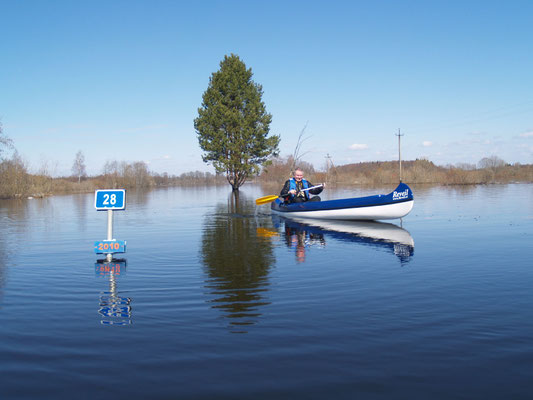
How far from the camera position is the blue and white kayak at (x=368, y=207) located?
14.7 m

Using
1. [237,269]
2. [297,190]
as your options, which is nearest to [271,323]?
[237,269]

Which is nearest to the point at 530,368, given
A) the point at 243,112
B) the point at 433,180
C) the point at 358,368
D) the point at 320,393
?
the point at 358,368

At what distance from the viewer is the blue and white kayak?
1469cm

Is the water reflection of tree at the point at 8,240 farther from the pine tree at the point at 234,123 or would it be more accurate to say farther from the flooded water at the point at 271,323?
the pine tree at the point at 234,123

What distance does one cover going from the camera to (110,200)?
8.58 meters

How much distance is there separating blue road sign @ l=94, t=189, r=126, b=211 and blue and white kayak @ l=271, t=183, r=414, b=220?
880 cm

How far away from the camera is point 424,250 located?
9.57 meters

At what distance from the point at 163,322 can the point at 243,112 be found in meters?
39.9

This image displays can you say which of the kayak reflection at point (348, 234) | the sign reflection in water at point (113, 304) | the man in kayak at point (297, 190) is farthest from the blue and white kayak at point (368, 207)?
the sign reflection in water at point (113, 304)

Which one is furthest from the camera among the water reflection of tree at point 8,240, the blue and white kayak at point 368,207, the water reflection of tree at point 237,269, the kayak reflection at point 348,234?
the blue and white kayak at point 368,207

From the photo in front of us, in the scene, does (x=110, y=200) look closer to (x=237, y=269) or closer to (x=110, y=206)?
(x=110, y=206)

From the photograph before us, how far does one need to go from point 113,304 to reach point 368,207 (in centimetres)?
1117

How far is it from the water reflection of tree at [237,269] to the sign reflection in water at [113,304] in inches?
43.1

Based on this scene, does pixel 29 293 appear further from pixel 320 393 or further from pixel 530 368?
pixel 530 368
